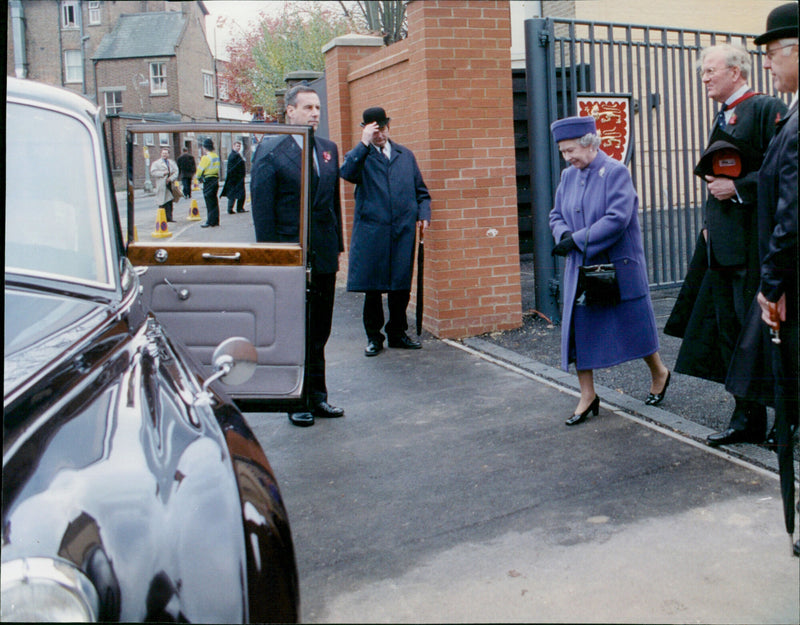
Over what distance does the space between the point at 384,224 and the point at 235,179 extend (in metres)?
2.29

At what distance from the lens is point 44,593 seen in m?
1.49

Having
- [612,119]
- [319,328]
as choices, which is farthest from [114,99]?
[612,119]

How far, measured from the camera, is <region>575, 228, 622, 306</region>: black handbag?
4.86 meters

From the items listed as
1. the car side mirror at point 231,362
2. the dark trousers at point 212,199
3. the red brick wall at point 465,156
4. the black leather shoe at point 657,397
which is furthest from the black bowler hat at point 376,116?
the car side mirror at point 231,362

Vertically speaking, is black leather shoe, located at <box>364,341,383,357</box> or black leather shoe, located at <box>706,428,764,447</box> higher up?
black leather shoe, located at <box>364,341,383,357</box>

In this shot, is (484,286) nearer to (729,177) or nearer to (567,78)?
(567,78)

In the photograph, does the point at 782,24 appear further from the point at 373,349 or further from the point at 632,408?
the point at 373,349

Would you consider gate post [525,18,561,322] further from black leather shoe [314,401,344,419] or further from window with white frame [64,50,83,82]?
window with white frame [64,50,83,82]

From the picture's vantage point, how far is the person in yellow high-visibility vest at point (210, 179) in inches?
169

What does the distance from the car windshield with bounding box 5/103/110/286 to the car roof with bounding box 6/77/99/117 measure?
5 cm

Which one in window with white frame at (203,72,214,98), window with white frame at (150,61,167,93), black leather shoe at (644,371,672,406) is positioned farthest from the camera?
window with white frame at (150,61,167,93)

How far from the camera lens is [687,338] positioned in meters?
4.69

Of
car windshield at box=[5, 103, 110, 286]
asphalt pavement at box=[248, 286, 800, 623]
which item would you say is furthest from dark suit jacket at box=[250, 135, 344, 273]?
car windshield at box=[5, 103, 110, 286]

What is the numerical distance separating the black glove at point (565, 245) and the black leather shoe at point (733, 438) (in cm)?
130
